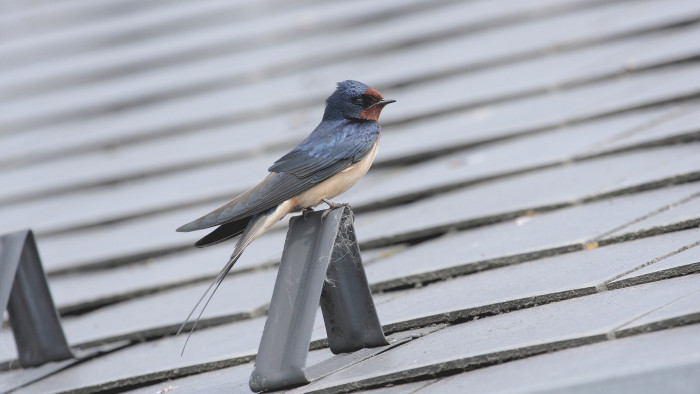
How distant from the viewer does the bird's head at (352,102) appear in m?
3.84

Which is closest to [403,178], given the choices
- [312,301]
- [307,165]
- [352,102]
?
[352,102]

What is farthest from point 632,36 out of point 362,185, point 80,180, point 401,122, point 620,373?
point 620,373

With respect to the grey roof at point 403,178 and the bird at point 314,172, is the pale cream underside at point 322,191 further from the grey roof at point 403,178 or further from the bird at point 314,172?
the grey roof at point 403,178

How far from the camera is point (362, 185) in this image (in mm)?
5684

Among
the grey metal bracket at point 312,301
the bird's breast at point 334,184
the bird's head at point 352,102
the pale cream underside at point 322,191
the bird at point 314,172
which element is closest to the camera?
the grey metal bracket at point 312,301

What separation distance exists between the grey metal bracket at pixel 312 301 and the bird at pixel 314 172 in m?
0.18

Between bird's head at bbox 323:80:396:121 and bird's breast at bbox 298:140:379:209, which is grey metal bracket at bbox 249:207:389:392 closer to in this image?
bird's breast at bbox 298:140:379:209

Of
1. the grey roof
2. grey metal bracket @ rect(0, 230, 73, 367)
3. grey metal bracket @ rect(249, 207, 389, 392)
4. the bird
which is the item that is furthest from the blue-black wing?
grey metal bracket @ rect(0, 230, 73, 367)

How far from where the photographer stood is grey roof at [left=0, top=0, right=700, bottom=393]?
9.67 feet

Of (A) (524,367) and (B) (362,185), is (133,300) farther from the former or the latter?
(A) (524,367)

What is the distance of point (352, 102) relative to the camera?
12.7ft

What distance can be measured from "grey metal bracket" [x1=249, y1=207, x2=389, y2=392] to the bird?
0.59 feet

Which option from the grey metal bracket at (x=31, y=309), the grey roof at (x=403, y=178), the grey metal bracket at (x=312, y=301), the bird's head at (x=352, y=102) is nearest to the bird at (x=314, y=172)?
the bird's head at (x=352, y=102)

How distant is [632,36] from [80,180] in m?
3.42
